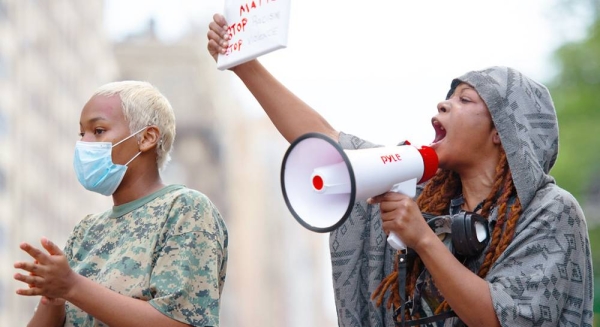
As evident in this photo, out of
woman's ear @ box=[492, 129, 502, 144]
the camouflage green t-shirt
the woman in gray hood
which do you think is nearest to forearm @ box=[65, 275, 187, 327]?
the camouflage green t-shirt

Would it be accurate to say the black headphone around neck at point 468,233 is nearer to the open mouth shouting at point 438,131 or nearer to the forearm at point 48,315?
the open mouth shouting at point 438,131

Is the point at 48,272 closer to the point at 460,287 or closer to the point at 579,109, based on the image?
the point at 460,287

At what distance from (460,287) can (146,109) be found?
141 centimetres

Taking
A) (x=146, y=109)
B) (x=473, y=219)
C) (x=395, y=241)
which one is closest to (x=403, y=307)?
(x=395, y=241)

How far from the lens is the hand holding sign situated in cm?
351

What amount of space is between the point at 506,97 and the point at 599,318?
10.7 metres

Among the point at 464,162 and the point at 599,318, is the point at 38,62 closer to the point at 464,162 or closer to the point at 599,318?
the point at 599,318

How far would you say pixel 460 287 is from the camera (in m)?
3.26

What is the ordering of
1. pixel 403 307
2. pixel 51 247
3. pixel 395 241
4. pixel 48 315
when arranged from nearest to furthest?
1. pixel 51 247
2. pixel 395 241
3. pixel 403 307
4. pixel 48 315

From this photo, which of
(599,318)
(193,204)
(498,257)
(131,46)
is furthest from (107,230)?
(131,46)

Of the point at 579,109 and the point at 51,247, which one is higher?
the point at 579,109

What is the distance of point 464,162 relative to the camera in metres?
3.65

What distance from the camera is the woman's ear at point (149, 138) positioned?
3824 millimetres

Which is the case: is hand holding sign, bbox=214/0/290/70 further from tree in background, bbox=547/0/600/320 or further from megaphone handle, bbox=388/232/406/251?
tree in background, bbox=547/0/600/320
